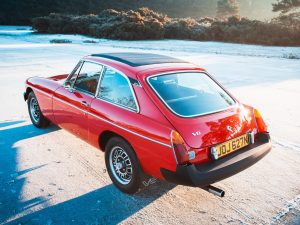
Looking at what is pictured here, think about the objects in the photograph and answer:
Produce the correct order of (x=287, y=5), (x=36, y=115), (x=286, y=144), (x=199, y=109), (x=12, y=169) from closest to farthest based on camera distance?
(x=199, y=109) < (x=12, y=169) < (x=286, y=144) < (x=36, y=115) < (x=287, y=5)

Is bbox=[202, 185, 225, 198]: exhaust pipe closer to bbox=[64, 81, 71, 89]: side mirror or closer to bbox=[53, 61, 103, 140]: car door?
bbox=[53, 61, 103, 140]: car door

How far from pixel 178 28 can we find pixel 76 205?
95.6 feet

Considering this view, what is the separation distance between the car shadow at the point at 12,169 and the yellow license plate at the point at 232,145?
6.87 feet

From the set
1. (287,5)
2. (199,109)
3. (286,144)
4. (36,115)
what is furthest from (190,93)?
(287,5)

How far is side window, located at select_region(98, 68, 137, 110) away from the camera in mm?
3764

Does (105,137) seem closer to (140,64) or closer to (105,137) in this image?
(105,137)

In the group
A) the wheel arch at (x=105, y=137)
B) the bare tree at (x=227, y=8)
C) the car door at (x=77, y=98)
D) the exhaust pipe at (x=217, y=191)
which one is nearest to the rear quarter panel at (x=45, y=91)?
the car door at (x=77, y=98)

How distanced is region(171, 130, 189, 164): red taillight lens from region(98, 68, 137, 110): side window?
2.24ft

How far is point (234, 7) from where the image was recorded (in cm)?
6725

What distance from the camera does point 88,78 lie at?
4.70m

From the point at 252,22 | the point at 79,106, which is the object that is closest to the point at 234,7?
the point at 252,22

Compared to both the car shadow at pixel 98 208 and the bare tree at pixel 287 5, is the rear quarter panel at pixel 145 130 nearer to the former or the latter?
the car shadow at pixel 98 208

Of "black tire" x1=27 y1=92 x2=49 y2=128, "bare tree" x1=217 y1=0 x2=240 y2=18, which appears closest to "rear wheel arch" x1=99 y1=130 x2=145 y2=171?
"black tire" x1=27 y1=92 x2=49 y2=128

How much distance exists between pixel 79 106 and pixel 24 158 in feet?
3.90
